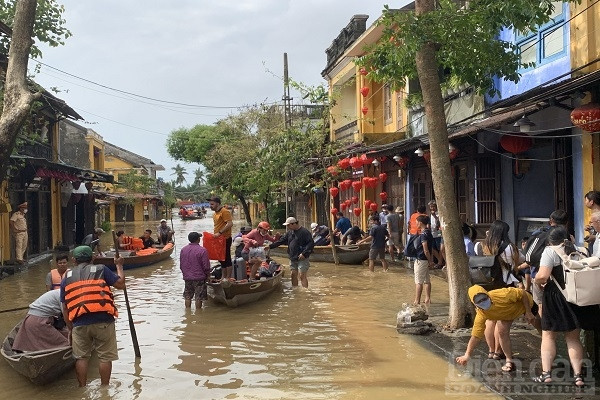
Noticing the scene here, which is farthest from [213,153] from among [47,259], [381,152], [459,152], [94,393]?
[94,393]

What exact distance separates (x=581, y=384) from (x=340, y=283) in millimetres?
9765

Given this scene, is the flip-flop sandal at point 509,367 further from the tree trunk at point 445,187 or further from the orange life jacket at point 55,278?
the orange life jacket at point 55,278

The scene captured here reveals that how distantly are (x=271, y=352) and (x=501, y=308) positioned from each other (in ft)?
11.6

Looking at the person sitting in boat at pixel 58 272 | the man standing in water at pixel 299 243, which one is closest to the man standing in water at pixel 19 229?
the man standing in water at pixel 299 243

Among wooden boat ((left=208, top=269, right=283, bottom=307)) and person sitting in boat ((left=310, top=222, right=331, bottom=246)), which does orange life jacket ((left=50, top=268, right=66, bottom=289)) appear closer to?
wooden boat ((left=208, top=269, right=283, bottom=307))

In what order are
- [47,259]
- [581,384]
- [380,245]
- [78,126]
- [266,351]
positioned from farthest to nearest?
[78,126] < [47,259] < [380,245] < [266,351] < [581,384]

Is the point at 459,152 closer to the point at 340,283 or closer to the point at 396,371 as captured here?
the point at 340,283

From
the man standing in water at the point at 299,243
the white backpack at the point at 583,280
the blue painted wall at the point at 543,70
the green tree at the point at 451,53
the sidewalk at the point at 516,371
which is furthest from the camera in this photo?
the man standing in water at the point at 299,243

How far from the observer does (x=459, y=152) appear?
15672 millimetres

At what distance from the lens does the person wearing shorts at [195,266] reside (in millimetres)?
11578

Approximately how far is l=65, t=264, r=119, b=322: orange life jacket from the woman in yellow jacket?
4138 millimetres

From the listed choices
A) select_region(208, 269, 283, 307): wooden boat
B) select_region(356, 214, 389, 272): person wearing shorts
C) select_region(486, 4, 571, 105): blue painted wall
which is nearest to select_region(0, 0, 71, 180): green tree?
select_region(208, 269, 283, 307): wooden boat

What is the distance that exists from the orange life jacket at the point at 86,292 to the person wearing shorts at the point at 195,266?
4281 millimetres

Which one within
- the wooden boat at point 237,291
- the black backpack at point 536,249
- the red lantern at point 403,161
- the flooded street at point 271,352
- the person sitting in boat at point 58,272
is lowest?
→ the flooded street at point 271,352
